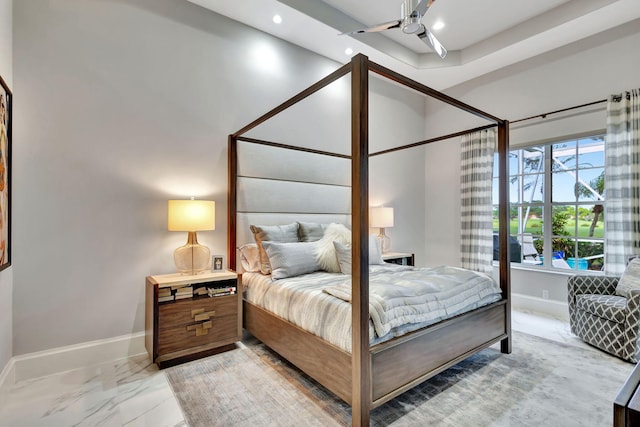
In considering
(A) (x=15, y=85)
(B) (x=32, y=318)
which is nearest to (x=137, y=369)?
(B) (x=32, y=318)

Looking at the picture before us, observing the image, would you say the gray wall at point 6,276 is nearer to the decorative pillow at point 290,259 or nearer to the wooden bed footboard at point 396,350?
the wooden bed footboard at point 396,350

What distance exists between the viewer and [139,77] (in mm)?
2775

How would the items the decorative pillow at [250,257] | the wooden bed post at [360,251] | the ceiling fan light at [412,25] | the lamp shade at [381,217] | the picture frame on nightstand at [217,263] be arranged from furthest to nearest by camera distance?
1. the lamp shade at [381,217]
2. the decorative pillow at [250,257]
3. the picture frame on nightstand at [217,263]
4. the ceiling fan light at [412,25]
5. the wooden bed post at [360,251]

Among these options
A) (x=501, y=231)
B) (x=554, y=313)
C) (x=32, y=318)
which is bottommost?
(x=554, y=313)

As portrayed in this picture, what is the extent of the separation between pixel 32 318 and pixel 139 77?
6.94 ft

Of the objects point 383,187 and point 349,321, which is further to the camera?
point 383,187

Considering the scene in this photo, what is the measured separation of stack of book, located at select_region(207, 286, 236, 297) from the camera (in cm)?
271

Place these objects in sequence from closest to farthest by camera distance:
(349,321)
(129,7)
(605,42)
A: (349,321) → (129,7) → (605,42)

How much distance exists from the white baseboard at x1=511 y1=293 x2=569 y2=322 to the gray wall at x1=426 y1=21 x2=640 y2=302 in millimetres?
72

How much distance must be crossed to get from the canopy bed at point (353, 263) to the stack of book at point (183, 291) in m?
0.57

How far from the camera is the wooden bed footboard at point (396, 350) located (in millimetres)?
1812

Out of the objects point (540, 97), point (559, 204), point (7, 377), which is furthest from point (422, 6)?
point (7, 377)

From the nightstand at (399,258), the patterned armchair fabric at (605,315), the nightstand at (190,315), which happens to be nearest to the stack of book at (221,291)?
the nightstand at (190,315)

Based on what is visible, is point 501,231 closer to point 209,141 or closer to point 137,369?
point 209,141
